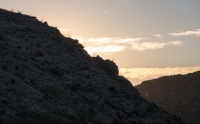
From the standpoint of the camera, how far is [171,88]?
5972 centimetres

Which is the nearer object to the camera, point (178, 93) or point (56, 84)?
point (56, 84)

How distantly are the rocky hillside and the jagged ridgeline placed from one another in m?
25.8

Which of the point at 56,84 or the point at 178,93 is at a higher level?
the point at 178,93

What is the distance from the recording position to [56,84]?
60.1 feet

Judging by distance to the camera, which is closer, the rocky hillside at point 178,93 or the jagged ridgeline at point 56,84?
the jagged ridgeline at point 56,84

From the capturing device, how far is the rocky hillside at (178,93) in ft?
163

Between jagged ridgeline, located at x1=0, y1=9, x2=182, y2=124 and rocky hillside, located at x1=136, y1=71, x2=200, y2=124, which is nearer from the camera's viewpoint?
jagged ridgeline, located at x1=0, y1=9, x2=182, y2=124

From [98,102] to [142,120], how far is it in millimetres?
2495

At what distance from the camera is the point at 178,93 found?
189ft

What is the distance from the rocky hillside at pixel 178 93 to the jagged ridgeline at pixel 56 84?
1014 inches

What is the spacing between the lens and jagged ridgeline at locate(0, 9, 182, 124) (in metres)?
14.7

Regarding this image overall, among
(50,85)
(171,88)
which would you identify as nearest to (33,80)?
(50,85)

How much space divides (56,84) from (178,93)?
1650 inches

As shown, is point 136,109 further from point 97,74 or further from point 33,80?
point 33,80
